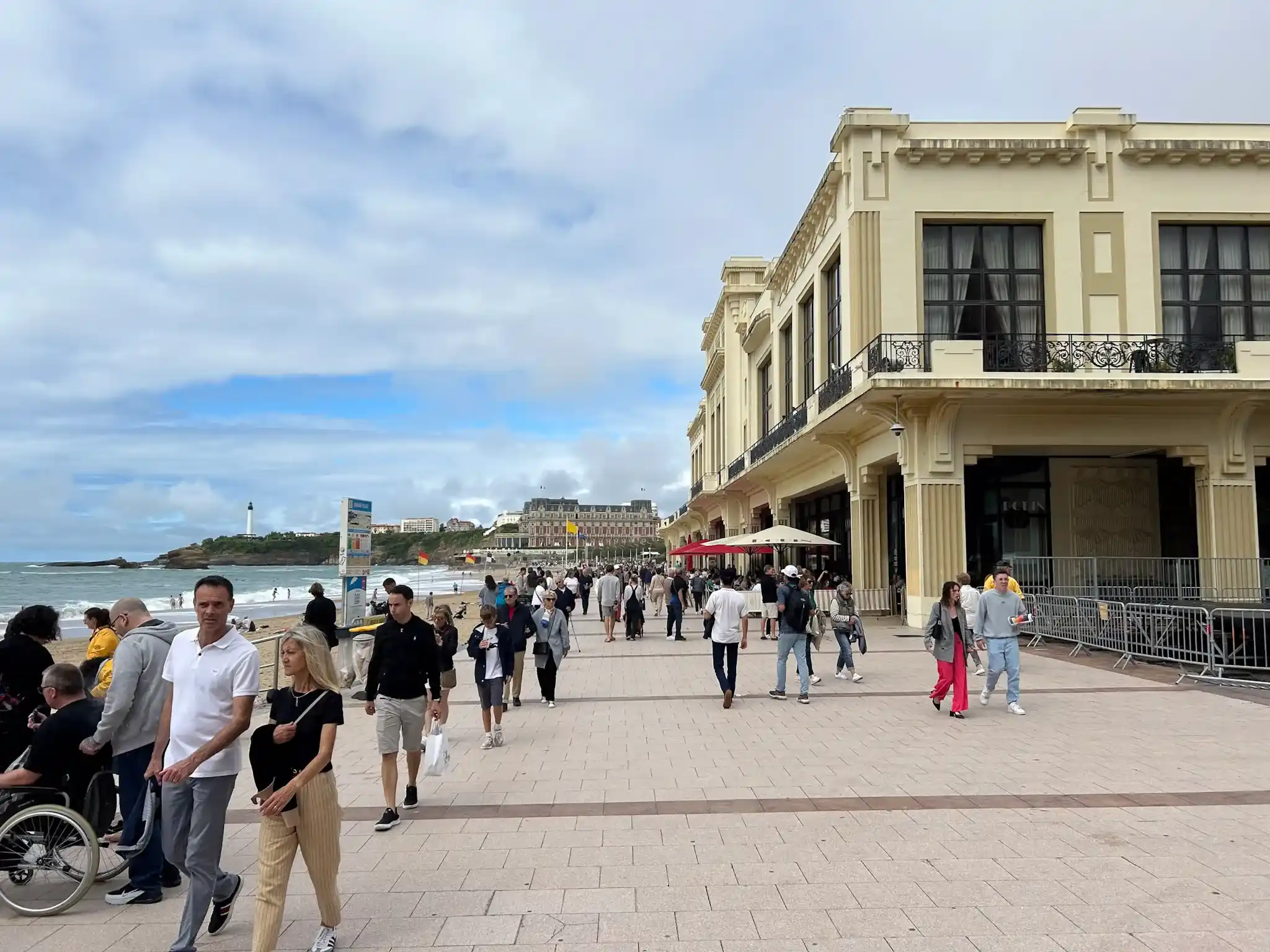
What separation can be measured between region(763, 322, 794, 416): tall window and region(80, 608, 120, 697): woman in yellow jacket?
24.3 metres

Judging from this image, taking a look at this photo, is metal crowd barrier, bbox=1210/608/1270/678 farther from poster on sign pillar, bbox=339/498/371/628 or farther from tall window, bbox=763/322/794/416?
tall window, bbox=763/322/794/416

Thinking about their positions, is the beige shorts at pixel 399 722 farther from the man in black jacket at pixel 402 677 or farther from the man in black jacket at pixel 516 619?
the man in black jacket at pixel 516 619

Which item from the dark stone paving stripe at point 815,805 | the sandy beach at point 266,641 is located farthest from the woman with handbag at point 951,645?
the sandy beach at point 266,641

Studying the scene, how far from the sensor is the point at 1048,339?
20.0 m

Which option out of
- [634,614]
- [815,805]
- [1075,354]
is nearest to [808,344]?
[1075,354]

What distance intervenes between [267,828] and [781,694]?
326 inches

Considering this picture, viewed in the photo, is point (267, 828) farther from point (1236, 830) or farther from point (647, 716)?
point (647, 716)

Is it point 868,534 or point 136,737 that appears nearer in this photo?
point 136,737

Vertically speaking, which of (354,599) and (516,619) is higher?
(516,619)

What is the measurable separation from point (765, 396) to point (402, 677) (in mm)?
31401

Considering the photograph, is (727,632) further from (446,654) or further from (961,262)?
(961,262)

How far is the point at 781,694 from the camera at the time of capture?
1148cm

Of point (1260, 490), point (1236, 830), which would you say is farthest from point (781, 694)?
point (1260, 490)

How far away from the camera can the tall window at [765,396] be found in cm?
3506
